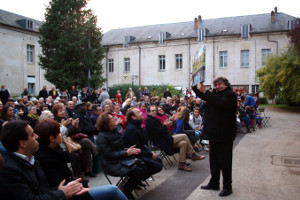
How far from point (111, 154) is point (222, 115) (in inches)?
81.1

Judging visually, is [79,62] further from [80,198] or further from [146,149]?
[80,198]

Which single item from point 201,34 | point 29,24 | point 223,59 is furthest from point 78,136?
point 201,34

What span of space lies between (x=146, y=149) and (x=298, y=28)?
20326 millimetres

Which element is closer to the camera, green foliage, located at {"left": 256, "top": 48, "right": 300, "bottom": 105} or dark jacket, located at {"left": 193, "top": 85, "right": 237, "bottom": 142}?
dark jacket, located at {"left": 193, "top": 85, "right": 237, "bottom": 142}

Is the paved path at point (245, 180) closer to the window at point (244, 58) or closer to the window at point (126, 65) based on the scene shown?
the window at point (244, 58)

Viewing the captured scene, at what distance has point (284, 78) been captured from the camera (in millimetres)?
22594

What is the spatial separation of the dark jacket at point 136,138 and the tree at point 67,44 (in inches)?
718

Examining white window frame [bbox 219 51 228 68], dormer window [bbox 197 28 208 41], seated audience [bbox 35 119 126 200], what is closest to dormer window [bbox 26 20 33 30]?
dormer window [bbox 197 28 208 41]

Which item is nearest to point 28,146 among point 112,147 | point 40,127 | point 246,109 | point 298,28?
point 40,127

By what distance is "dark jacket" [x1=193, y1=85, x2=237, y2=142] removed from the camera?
4.73 meters

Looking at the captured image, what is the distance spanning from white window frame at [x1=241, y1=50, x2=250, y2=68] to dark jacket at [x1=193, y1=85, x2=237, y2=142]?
98.9 feet

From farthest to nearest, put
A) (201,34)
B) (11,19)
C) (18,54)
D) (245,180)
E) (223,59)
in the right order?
(201,34) → (223,59) → (11,19) → (18,54) → (245,180)

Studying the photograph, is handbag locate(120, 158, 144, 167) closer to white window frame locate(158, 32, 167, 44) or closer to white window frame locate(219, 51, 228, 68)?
white window frame locate(219, 51, 228, 68)

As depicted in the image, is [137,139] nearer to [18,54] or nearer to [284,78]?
[284,78]
